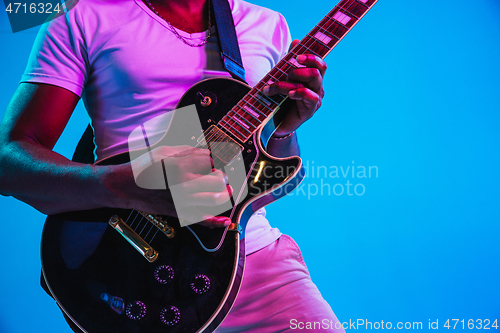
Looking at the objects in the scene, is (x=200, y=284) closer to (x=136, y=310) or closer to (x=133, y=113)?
(x=136, y=310)

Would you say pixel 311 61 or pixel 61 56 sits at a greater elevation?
pixel 311 61

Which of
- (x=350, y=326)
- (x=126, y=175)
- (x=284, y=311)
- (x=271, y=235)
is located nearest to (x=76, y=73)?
(x=126, y=175)

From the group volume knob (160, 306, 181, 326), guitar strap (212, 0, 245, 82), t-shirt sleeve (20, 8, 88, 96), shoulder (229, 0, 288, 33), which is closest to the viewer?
volume knob (160, 306, 181, 326)

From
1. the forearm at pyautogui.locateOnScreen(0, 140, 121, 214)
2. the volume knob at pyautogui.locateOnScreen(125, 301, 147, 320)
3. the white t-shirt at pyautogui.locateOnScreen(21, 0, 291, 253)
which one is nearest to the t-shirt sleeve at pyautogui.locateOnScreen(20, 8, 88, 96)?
the white t-shirt at pyautogui.locateOnScreen(21, 0, 291, 253)

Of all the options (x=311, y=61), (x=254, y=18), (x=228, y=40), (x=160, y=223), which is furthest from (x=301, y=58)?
Answer: (x=160, y=223)

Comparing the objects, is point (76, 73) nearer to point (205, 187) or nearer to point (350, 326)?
point (205, 187)

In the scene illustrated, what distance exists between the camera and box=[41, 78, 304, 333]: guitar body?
2.01 feet

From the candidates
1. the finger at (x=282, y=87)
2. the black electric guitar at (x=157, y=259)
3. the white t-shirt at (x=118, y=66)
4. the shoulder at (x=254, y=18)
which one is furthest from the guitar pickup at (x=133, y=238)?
the shoulder at (x=254, y=18)

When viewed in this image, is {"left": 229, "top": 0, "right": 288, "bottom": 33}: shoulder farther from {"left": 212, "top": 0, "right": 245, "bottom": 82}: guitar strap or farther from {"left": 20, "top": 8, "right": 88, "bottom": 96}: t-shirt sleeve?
{"left": 20, "top": 8, "right": 88, "bottom": 96}: t-shirt sleeve

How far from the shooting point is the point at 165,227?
2.19ft

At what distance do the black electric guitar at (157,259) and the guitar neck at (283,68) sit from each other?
5cm

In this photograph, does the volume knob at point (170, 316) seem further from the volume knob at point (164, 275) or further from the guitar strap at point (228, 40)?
the guitar strap at point (228, 40)

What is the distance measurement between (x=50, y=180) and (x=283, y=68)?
0.69 meters

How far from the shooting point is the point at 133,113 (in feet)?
2.78
